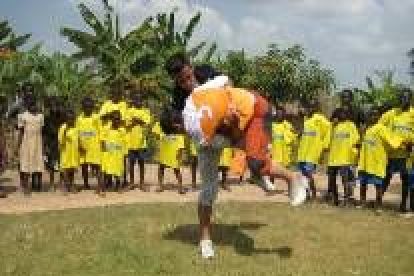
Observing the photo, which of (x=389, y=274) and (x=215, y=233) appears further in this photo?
(x=215, y=233)

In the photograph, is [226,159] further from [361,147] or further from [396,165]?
[396,165]

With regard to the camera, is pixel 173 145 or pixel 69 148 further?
pixel 173 145

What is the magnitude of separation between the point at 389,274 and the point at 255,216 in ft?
9.95

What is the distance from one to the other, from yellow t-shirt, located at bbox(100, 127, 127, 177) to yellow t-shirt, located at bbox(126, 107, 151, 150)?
17.1 inches

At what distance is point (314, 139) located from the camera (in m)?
14.1

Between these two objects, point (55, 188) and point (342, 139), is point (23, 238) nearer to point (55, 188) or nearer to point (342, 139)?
point (342, 139)

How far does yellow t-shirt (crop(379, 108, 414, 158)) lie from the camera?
1223 cm

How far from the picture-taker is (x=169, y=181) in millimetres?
18344

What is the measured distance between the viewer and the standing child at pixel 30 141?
51.4 feet

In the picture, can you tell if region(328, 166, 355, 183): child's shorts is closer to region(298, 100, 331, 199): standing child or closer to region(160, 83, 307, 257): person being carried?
region(298, 100, 331, 199): standing child

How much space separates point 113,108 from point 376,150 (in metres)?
5.29

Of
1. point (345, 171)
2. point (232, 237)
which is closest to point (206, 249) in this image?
point (232, 237)

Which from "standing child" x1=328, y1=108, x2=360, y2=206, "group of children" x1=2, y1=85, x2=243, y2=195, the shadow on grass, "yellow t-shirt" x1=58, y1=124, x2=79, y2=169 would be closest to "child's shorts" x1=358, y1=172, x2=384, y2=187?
"standing child" x1=328, y1=108, x2=360, y2=206

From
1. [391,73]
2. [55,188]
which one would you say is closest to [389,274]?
[55,188]
